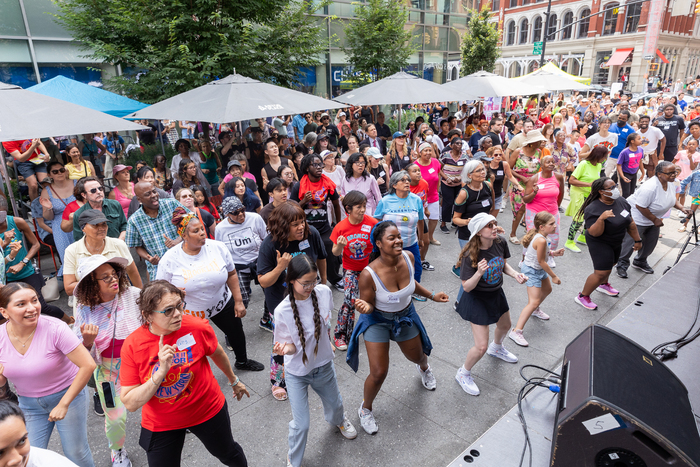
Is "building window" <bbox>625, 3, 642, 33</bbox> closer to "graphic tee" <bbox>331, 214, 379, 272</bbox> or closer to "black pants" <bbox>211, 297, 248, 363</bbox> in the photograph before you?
"graphic tee" <bbox>331, 214, 379, 272</bbox>

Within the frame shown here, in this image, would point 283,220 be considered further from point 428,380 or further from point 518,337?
point 518,337

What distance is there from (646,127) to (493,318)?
877 cm

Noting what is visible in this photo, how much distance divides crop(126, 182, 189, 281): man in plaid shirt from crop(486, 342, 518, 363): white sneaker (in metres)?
3.64

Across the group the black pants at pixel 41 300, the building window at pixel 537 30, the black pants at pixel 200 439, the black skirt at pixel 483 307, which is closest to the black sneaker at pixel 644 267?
the black skirt at pixel 483 307

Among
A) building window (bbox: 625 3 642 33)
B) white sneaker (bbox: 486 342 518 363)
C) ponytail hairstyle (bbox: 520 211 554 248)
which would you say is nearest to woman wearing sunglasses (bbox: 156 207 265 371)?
white sneaker (bbox: 486 342 518 363)

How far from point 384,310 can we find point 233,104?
441 cm

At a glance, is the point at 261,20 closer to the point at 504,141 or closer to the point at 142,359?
the point at 504,141

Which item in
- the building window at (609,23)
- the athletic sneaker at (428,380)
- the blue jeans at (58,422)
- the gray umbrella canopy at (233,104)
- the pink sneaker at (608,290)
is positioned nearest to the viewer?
the blue jeans at (58,422)

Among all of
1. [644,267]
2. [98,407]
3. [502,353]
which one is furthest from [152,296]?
[644,267]

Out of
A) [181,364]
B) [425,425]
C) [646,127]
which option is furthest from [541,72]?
[181,364]

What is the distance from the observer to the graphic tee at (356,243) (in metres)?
4.57

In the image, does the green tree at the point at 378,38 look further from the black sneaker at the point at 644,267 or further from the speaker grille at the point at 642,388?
the speaker grille at the point at 642,388

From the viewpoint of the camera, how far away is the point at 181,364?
2.59 meters

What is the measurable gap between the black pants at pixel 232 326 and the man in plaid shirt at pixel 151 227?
3.31ft
